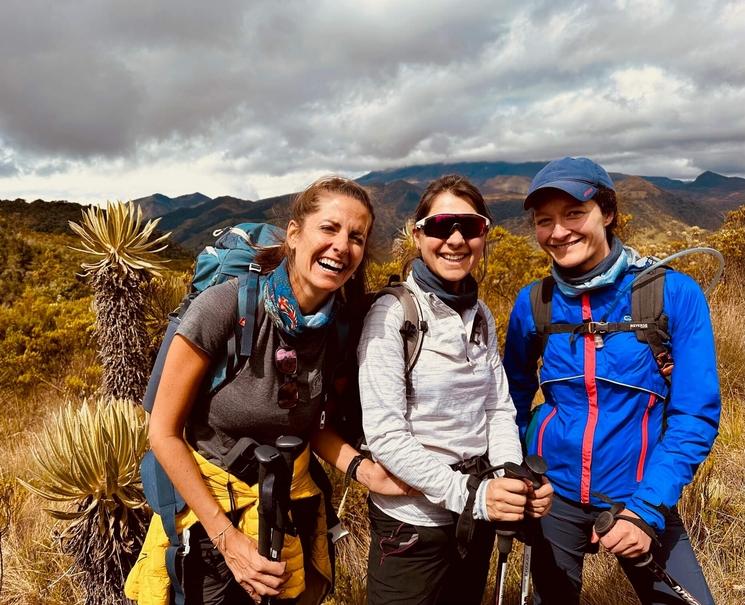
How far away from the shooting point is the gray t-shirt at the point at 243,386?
1519mm

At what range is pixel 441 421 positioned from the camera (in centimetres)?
170

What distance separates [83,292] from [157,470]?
51.3 ft

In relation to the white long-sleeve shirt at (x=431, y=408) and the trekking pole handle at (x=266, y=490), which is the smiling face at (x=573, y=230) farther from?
the trekking pole handle at (x=266, y=490)

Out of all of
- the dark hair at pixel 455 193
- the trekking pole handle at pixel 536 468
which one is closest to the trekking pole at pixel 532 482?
the trekking pole handle at pixel 536 468

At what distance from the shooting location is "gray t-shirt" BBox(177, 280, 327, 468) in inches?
59.8

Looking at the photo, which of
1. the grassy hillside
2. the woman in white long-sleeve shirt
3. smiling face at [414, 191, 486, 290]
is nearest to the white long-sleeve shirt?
the woman in white long-sleeve shirt

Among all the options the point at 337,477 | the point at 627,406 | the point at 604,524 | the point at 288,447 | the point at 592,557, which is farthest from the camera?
the point at 337,477

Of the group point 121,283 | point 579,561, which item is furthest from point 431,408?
Answer: point 121,283

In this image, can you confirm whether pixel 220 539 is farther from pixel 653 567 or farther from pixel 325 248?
pixel 653 567

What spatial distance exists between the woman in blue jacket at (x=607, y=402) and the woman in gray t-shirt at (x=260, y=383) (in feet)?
2.41

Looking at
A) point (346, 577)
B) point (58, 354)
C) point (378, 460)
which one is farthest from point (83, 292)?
point (378, 460)

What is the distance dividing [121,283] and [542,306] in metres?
3.52

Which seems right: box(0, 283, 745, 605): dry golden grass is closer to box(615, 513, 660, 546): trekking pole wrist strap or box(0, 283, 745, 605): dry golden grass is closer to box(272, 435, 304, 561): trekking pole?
box(615, 513, 660, 546): trekking pole wrist strap

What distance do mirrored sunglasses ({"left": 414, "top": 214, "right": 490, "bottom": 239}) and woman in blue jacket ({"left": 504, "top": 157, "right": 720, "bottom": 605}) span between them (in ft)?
1.00
